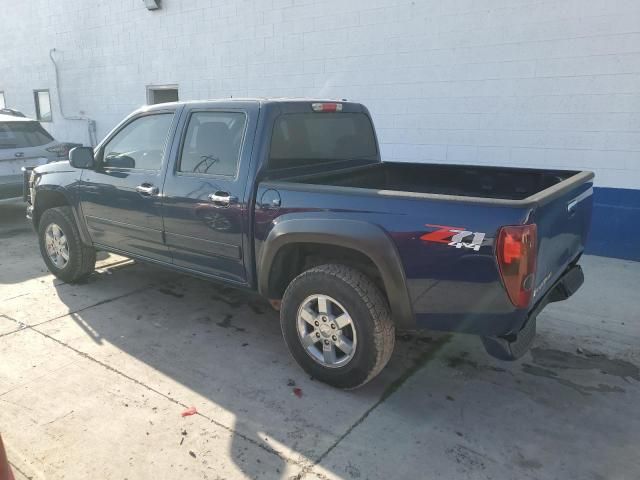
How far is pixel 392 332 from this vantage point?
10.2 feet

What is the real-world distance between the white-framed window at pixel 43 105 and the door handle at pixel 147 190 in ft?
36.7

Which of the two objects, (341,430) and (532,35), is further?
(532,35)

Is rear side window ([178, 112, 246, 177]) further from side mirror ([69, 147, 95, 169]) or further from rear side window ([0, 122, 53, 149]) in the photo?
rear side window ([0, 122, 53, 149])

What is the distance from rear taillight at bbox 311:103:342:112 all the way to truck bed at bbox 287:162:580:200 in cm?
50

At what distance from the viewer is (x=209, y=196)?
364 centimetres

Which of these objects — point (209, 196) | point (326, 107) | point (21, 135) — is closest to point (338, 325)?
point (209, 196)

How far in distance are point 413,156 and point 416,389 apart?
4512 mm

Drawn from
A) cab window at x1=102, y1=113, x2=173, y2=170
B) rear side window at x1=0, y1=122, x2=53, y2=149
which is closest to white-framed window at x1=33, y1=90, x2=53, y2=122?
rear side window at x1=0, y1=122, x2=53, y2=149

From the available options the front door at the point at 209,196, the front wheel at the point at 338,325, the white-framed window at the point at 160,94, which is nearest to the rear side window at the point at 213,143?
the front door at the point at 209,196

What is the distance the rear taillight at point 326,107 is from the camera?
3.85m

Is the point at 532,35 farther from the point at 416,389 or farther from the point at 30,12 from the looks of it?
the point at 30,12

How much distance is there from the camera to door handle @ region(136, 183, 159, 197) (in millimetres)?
3994

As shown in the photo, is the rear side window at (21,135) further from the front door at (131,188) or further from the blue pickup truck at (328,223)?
the front door at (131,188)

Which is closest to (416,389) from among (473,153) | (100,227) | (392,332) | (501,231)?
(392,332)
